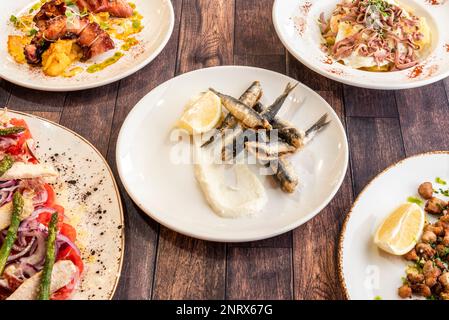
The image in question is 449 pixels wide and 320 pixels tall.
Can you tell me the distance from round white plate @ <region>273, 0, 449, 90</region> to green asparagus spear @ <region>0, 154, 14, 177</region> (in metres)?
1.63

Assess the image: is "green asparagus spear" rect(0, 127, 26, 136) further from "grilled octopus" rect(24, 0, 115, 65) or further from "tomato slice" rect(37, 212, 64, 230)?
"grilled octopus" rect(24, 0, 115, 65)

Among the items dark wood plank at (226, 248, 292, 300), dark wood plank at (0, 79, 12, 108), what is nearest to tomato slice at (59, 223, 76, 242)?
dark wood plank at (226, 248, 292, 300)

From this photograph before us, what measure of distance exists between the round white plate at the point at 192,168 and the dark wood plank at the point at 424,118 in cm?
50

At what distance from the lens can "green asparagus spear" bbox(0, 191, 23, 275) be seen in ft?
6.60

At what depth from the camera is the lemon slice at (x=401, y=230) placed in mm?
2129

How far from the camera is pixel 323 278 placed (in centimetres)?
220

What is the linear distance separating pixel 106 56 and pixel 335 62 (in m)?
1.43

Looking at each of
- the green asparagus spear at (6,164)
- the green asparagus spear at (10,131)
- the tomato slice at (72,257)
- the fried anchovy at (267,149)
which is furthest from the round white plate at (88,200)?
the fried anchovy at (267,149)

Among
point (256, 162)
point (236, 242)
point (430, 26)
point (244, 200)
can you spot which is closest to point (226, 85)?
point (256, 162)

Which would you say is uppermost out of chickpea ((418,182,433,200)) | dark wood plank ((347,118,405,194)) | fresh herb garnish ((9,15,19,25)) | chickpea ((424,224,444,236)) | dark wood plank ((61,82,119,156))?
fresh herb garnish ((9,15,19,25))

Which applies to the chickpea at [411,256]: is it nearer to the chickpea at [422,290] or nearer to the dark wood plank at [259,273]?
the chickpea at [422,290]

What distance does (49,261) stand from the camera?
1994 millimetres

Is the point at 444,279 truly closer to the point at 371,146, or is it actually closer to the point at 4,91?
the point at 371,146
